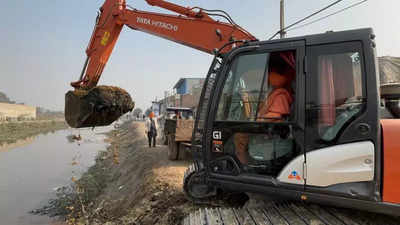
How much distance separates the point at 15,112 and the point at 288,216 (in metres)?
65.6

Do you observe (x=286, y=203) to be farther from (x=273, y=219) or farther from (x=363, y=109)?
(x=363, y=109)

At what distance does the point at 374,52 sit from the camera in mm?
2227

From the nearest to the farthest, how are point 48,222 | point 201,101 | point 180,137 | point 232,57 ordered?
point 232,57 < point 201,101 < point 48,222 < point 180,137

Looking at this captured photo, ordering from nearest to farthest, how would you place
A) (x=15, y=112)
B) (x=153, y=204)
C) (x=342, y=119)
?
(x=342, y=119) < (x=153, y=204) < (x=15, y=112)

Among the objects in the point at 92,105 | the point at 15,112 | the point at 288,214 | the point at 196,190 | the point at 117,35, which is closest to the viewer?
the point at 288,214

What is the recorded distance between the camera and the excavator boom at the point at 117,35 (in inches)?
178

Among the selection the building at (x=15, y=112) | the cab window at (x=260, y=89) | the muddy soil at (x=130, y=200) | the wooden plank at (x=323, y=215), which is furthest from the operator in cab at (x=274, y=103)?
the building at (x=15, y=112)

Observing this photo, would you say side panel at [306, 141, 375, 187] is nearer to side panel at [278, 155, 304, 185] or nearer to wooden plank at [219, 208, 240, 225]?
side panel at [278, 155, 304, 185]

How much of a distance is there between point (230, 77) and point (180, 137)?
511 cm

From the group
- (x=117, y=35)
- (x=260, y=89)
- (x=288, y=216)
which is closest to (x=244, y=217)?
(x=288, y=216)

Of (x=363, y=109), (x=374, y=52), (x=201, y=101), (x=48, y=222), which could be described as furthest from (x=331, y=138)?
(x=48, y=222)

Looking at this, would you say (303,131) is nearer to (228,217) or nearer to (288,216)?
(288,216)

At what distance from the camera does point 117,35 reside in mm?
5262

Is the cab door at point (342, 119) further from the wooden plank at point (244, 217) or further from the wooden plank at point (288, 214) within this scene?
the wooden plank at point (244, 217)
